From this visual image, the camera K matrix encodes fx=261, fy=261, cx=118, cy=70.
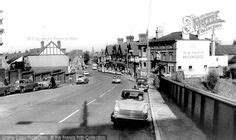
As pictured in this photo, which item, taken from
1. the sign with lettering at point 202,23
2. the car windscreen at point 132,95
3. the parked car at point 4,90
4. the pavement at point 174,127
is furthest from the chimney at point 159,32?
the car windscreen at point 132,95

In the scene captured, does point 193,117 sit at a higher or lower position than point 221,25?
lower

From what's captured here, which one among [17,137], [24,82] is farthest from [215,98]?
[24,82]

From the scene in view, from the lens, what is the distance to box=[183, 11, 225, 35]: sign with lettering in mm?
47987

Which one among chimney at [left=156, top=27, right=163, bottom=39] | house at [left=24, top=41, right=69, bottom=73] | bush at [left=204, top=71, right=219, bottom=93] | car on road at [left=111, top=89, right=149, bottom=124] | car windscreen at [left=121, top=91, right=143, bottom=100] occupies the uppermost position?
chimney at [left=156, top=27, right=163, bottom=39]

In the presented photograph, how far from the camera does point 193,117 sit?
14.7 metres

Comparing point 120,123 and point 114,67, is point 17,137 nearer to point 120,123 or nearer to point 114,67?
point 120,123

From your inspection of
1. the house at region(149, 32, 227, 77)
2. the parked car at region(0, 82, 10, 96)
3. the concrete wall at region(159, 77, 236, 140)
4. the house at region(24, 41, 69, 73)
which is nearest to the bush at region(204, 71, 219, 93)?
the house at region(149, 32, 227, 77)

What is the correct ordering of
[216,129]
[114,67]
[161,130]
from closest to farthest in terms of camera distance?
[216,129], [161,130], [114,67]

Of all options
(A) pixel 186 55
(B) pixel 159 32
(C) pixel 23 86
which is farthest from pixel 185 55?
(C) pixel 23 86

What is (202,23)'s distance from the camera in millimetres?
49344

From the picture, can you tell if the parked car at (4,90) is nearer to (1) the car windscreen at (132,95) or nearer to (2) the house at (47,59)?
(1) the car windscreen at (132,95)

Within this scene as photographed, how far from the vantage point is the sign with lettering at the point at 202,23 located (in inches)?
1889

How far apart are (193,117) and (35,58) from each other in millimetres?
51991

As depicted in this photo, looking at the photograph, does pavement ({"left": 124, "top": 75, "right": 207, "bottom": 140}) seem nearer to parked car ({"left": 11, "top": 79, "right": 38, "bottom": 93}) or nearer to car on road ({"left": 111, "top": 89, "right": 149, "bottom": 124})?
car on road ({"left": 111, "top": 89, "right": 149, "bottom": 124})
